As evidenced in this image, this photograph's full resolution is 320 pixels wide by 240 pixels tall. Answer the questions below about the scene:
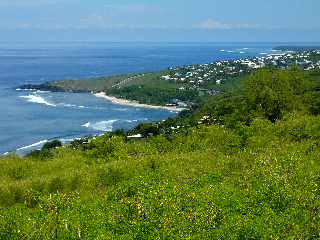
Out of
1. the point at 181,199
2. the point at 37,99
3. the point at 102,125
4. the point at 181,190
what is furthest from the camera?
the point at 37,99

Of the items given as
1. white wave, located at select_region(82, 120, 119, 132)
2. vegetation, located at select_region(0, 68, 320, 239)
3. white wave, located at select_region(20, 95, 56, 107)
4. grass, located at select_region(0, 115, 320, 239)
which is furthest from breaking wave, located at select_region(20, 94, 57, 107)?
grass, located at select_region(0, 115, 320, 239)

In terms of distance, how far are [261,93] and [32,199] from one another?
137 ft

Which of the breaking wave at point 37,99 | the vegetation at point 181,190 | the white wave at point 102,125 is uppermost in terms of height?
the vegetation at point 181,190

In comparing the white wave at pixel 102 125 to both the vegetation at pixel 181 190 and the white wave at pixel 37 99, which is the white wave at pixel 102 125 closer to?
the white wave at pixel 37 99

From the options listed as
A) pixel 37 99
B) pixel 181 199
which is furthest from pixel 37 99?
pixel 181 199

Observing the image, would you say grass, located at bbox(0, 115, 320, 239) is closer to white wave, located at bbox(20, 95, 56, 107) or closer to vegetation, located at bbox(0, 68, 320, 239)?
vegetation, located at bbox(0, 68, 320, 239)


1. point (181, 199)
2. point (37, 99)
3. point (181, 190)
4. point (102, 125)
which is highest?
point (181, 199)

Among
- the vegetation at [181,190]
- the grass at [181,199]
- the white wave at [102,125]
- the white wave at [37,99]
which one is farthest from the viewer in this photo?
the white wave at [37,99]

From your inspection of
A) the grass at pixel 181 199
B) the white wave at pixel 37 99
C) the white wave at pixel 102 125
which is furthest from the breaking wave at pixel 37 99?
the grass at pixel 181 199

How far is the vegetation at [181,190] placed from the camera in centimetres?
1953

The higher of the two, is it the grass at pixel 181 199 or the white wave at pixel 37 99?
the grass at pixel 181 199

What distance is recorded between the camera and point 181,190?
80.7 ft

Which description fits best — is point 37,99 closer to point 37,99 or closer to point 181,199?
point 37,99

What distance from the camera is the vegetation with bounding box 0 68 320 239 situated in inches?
769
